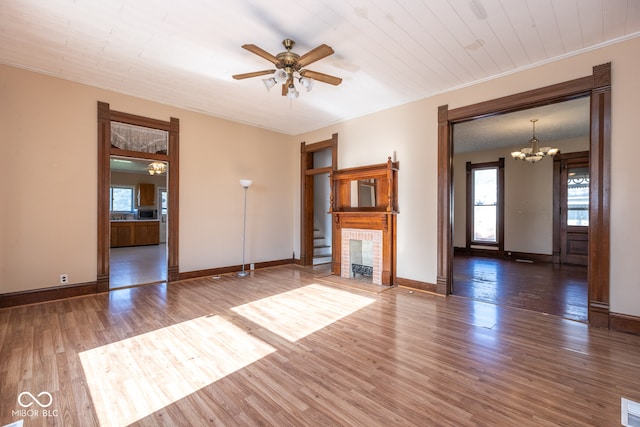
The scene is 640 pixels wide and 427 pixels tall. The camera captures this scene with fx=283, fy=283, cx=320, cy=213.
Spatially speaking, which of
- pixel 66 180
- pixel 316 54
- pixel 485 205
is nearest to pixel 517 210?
pixel 485 205

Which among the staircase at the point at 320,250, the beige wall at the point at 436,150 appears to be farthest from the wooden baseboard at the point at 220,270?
the beige wall at the point at 436,150

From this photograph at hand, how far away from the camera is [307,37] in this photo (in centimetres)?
293

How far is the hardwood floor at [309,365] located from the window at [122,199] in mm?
7780

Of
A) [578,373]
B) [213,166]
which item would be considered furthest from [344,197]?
[578,373]

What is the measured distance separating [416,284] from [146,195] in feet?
33.9

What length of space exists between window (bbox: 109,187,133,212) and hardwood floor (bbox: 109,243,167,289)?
2616 mm

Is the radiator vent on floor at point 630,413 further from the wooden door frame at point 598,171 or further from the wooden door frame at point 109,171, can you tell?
the wooden door frame at point 109,171

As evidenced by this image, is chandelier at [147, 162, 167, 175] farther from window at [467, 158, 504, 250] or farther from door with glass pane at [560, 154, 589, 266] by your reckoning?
door with glass pane at [560, 154, 589, 266]

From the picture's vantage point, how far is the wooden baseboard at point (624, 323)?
2.89 m

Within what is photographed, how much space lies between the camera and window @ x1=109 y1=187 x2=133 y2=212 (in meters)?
10.3

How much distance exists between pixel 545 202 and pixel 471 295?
4.91 m

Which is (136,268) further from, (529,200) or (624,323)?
(529,200)

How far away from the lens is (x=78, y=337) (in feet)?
9.13

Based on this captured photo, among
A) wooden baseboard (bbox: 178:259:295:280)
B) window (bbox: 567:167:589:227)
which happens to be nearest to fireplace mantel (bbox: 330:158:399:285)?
wooden baseboard (bbox: 178:259:295:280)
